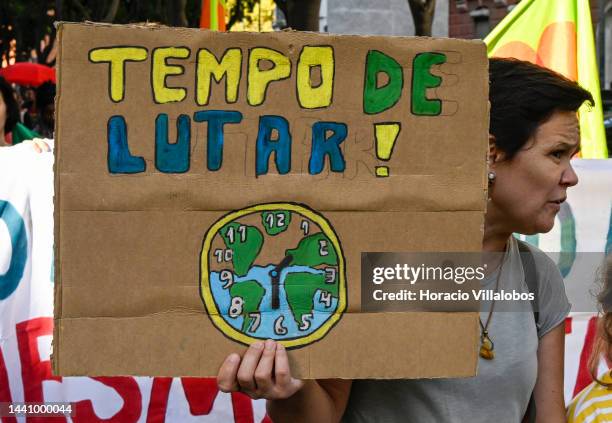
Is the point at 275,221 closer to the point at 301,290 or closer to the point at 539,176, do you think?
the point at 301,290

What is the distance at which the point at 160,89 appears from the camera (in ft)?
5.53

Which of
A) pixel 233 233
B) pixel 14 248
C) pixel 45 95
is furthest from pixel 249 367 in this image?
pixel 45 95

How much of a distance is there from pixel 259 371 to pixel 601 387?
0.82m

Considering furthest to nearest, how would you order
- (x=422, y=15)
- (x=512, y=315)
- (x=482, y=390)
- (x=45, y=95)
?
(x=422, y=15), (x=45, y=95), (x=512, y=315), (x=482, y=390)

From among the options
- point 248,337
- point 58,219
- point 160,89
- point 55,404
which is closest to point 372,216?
point 248,337

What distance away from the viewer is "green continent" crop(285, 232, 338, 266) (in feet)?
5.55

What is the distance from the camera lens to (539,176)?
195 centimetres

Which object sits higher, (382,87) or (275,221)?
(382,87)

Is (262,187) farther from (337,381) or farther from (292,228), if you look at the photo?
(337,381)

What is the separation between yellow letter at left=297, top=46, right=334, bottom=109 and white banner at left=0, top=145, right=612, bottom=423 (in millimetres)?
1842

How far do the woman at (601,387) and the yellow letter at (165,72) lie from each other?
1053 mm

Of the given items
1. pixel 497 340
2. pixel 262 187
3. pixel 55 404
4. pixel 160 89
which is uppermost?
pixel 160 89

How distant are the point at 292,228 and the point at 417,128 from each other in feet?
0.90

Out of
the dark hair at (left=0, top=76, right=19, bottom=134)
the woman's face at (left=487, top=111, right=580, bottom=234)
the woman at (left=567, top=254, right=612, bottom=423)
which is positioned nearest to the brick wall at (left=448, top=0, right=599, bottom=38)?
the dark hair at (left=0, top=76, right=19, bottom=134)
